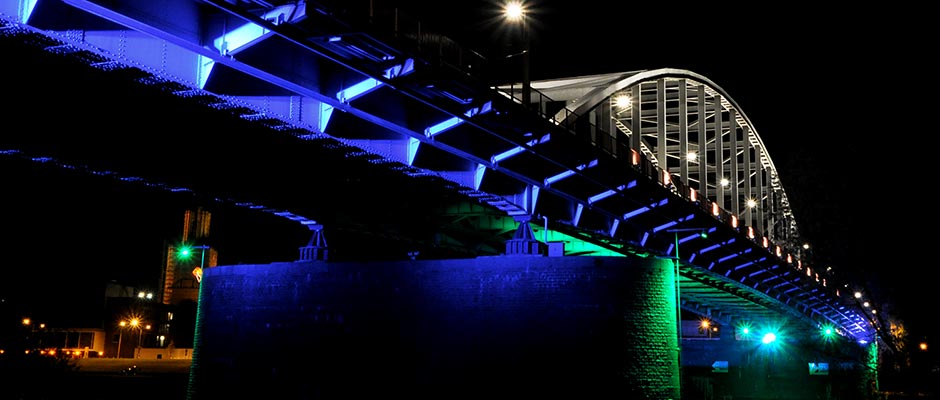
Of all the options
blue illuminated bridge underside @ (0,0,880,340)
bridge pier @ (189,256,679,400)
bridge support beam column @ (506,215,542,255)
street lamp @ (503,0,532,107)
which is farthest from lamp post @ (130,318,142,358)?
street lamp @ (503,0,532,107)

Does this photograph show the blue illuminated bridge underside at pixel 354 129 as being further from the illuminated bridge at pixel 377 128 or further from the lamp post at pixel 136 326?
the lamp post at pixel 136 326

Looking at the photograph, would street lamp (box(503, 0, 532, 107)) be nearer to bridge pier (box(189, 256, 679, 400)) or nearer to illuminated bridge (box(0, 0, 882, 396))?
illuminated bridge (box(0, 0, 882, 396))

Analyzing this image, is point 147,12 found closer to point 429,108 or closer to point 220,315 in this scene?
point 429,108

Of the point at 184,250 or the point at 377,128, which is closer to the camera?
the point at 377,128

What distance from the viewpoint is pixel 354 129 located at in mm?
24781

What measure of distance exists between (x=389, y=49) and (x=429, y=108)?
15.4 ft

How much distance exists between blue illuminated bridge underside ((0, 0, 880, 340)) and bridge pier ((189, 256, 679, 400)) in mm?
2944

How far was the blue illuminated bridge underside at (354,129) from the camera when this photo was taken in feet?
56.5

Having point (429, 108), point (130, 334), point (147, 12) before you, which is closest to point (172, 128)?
point (429, 108)

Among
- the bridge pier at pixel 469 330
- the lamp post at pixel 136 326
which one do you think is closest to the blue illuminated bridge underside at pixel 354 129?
the bridge pier at pixel 469 330

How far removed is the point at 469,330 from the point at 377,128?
7915 mm

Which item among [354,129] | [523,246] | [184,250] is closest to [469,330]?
[523,246]

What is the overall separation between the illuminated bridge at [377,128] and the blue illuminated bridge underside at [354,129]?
0.05 meters

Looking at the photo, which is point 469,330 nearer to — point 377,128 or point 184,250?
point 377,128
